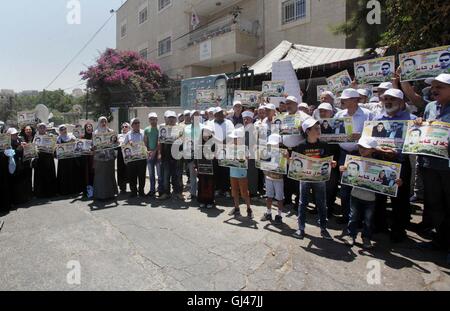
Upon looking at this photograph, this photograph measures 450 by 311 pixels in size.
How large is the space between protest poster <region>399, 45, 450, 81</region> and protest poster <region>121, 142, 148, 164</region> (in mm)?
5661

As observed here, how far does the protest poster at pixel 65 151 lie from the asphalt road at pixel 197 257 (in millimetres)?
2133

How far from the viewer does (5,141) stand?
725 centimetres

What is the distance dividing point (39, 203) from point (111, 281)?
505cm

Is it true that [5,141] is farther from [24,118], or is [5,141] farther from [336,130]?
[336,130]

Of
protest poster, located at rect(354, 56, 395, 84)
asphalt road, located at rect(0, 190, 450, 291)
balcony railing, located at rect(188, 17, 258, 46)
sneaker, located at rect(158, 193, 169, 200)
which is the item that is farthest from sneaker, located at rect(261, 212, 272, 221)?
balcony railing, located at rect(188, 17, 258, 46)

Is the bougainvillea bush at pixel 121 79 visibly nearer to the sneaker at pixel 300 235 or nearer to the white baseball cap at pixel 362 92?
the white baseball cap at pixel 362 92

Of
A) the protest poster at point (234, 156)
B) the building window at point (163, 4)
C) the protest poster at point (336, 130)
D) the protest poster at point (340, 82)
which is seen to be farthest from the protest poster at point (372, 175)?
the building window at point (163, 4)

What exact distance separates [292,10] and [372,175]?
1512 centimetres

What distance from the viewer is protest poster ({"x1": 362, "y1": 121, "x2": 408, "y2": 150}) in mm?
4693

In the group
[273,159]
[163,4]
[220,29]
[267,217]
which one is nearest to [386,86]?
[273,159]

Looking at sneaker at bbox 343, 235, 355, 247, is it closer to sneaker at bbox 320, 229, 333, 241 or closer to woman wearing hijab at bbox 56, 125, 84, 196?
sneaker at bbox 320, 229, 333, 241

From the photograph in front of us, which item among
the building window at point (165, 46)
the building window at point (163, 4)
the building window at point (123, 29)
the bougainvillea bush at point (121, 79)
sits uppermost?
the building window at point (123, 29)

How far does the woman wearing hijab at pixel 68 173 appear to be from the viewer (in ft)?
27.5
